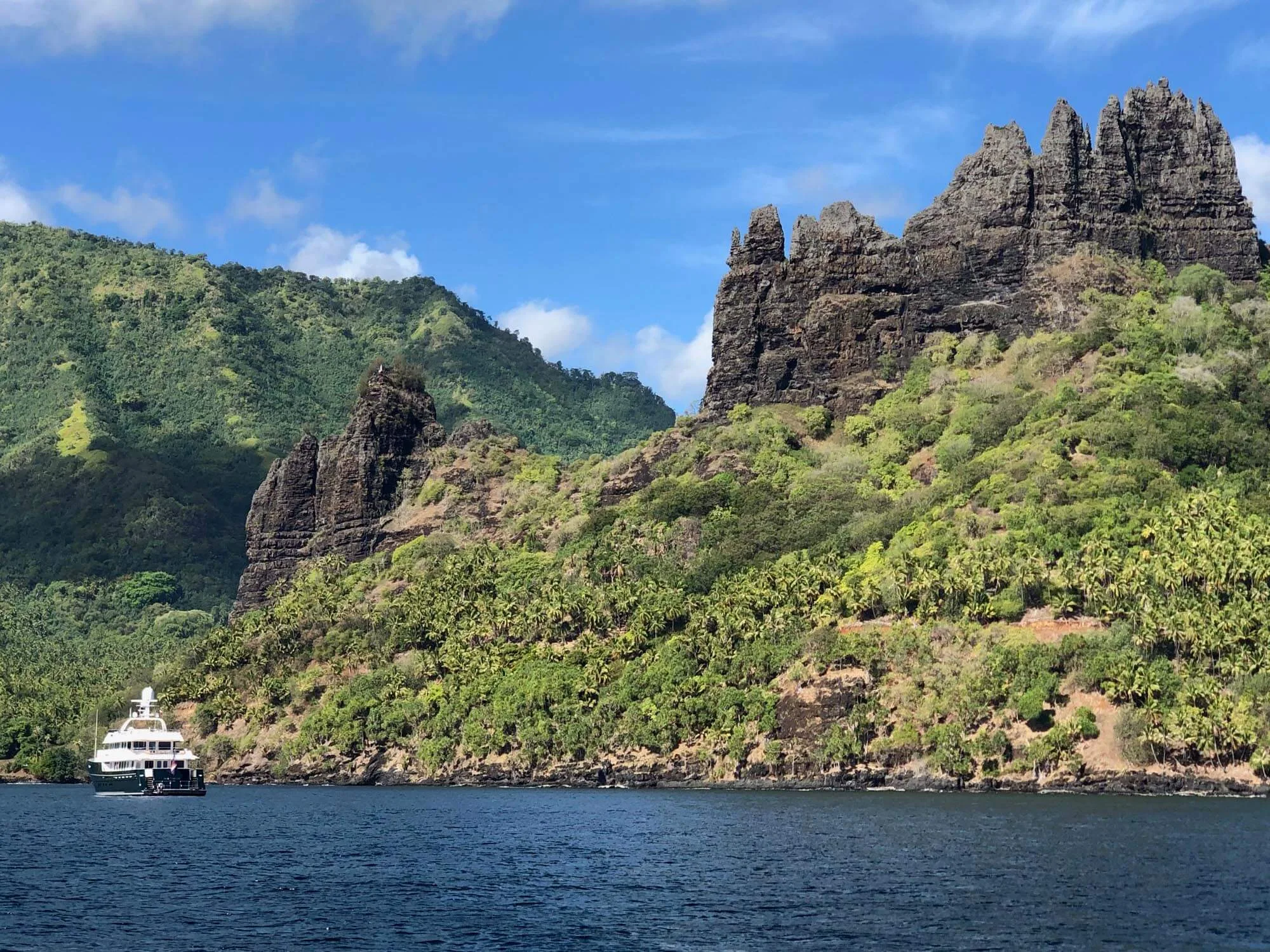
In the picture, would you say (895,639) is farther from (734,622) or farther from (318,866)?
(318,866)

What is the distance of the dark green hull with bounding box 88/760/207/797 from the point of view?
6452 inches

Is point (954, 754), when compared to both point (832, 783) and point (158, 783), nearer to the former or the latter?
point (832, 783)

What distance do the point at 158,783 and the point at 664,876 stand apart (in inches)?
3257

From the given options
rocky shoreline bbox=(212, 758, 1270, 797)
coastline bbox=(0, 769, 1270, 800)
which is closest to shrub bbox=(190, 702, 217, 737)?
rocky shoreline bbox=(212, 758, 1270, 797)

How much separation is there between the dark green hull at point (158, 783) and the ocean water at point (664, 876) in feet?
67.0

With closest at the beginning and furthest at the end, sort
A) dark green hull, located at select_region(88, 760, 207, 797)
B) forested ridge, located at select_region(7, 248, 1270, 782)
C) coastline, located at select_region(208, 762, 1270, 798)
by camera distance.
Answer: coastline, located at select_region(208, 762, 1270, 798)
forested ridge, located at select_region(7, 248, 1270, 782)
dark green hull, located at select_region(88, 760, 207, 797)

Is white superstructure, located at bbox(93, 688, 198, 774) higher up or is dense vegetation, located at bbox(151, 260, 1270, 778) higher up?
dense vegetation, located at bbox(151, 260, 1270, 778)

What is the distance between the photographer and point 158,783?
539 feet

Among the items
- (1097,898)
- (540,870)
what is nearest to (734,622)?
(540,870)

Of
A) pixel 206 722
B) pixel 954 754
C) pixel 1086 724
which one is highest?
pixel 206 722

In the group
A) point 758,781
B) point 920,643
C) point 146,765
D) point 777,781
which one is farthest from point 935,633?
point 146,765

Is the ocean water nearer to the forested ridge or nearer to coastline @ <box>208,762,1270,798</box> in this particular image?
coastline @ <box>208,762,1270,798</box>

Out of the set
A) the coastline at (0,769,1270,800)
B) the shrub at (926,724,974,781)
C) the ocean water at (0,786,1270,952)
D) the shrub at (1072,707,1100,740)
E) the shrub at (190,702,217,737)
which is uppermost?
the shrub at (190,702,217,737)

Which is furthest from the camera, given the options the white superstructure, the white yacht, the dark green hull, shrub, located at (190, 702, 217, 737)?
shrub, located at (190, 702, 217, 737)
